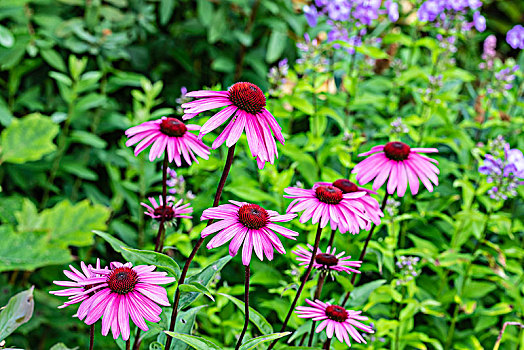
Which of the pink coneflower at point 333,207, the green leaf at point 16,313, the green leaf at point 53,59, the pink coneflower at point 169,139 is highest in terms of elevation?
the pink coneflower at point 333,207

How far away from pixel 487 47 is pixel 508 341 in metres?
1.10

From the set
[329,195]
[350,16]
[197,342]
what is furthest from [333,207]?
[350,16]

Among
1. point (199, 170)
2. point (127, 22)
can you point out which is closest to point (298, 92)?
point (199, 170)

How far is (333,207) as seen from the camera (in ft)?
3.14

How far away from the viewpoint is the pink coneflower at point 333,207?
0.93m

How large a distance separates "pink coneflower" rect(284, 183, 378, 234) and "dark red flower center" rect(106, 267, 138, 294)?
30cm

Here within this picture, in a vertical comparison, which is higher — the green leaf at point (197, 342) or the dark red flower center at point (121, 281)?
the dark red flower center at point (121, 281)

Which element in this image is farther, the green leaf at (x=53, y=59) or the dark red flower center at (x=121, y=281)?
the green leaf at (x=53, y=59)

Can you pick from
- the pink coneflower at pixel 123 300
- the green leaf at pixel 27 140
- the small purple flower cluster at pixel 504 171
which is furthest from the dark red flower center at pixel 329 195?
the green leaf at pixel 27 140

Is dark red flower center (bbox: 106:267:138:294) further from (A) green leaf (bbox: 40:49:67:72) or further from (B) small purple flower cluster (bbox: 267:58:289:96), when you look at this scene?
(A) green leaf (bbox: 40:49:67:72)

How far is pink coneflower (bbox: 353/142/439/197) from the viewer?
1035 mm

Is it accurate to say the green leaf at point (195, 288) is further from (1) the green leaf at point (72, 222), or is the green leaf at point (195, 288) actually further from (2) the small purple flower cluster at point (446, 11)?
(2) the small purple flower cluster at point (446, 11)

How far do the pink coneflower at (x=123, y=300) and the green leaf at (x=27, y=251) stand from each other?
3.00ft

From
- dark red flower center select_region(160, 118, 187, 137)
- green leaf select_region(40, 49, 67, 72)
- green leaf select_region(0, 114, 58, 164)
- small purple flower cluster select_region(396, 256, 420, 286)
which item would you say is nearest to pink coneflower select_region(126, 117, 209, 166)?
dark red flower center select_region(160, 118, 187, 137)
